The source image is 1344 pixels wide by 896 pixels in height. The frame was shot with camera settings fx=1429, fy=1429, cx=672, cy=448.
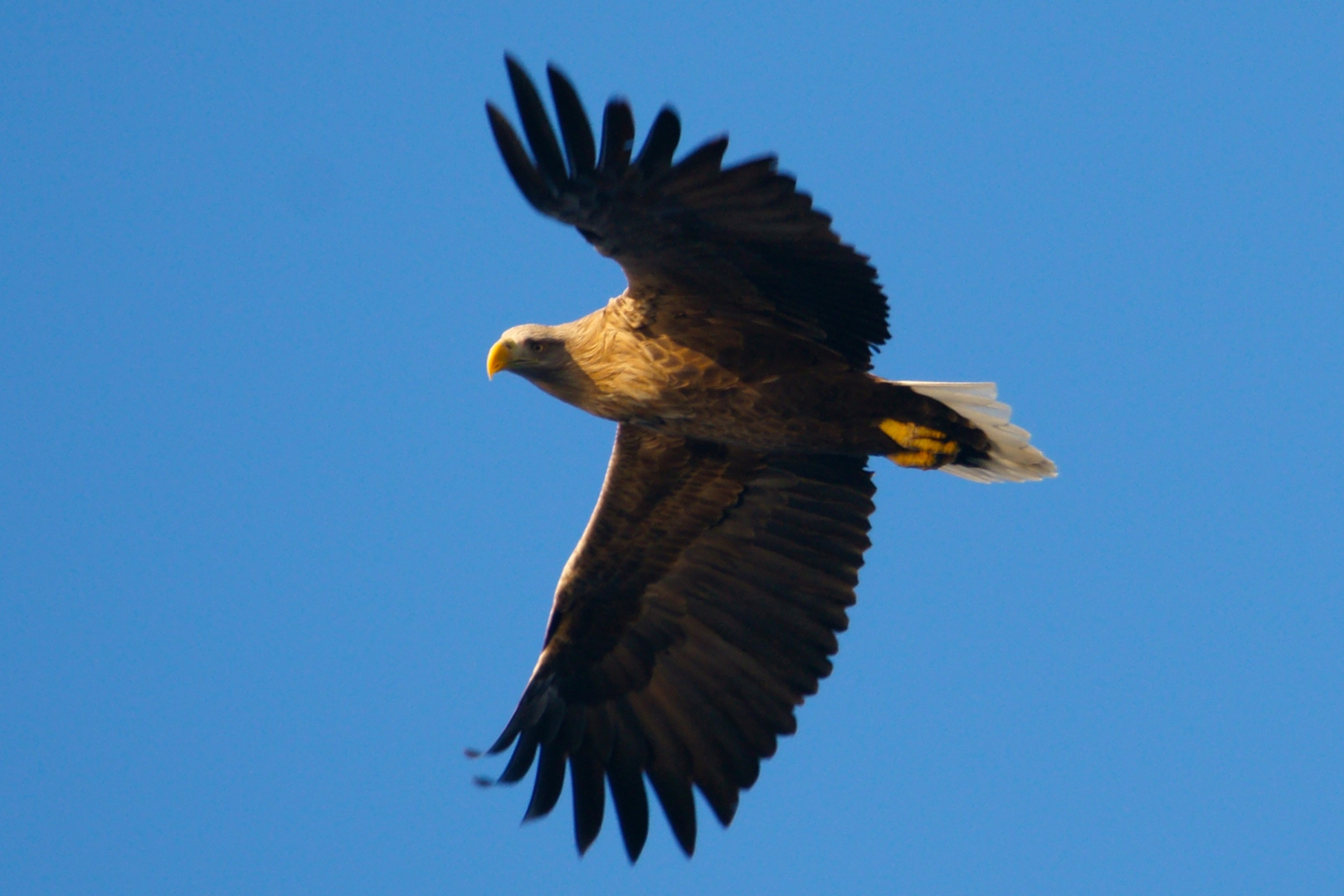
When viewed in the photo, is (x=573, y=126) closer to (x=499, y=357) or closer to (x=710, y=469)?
(x=499, y=357)

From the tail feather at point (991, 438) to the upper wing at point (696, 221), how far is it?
53 cm

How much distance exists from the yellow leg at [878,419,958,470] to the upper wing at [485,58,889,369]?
35 cm

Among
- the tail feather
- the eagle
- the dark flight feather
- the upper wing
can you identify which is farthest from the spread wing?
the dark flight feather

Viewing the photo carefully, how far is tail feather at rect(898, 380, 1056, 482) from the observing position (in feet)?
22.5

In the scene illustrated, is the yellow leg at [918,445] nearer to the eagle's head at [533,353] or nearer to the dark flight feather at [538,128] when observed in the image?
the eagle's head at [533,353]

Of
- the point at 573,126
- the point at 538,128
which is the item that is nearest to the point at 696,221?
the point at 573,126

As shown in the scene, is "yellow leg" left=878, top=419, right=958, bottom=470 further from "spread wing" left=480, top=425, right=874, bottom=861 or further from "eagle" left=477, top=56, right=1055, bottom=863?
"spread wing" left=480, top=425, right=874, bottom=861

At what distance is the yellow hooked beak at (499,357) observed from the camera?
664 centimetres

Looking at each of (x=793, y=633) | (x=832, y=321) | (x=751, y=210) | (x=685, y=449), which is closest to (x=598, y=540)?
(x=685, y=449)

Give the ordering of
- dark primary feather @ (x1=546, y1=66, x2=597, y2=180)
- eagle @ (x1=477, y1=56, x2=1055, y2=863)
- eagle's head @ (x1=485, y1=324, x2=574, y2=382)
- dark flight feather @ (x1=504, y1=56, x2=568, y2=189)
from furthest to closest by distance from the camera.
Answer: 1. eagle's head @ (x1=485, y1=324, x2=574, y2=382)
2. eagle @ (x1=477, y1=56, x2=1055, y2=863)
3. dark primary feather @ (x1=546, y1=66, x2=597, y2=180)
4. dark flight feather @ (x1=504, y1=56, x2=568, y2=189)

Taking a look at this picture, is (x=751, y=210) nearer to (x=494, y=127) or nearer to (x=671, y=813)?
(x=494, y=127)

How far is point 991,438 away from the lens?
23.1ft

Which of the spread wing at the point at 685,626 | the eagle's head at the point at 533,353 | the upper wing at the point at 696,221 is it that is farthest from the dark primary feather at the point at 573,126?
the spread wing at the point at 685,626

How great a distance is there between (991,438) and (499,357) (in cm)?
244
